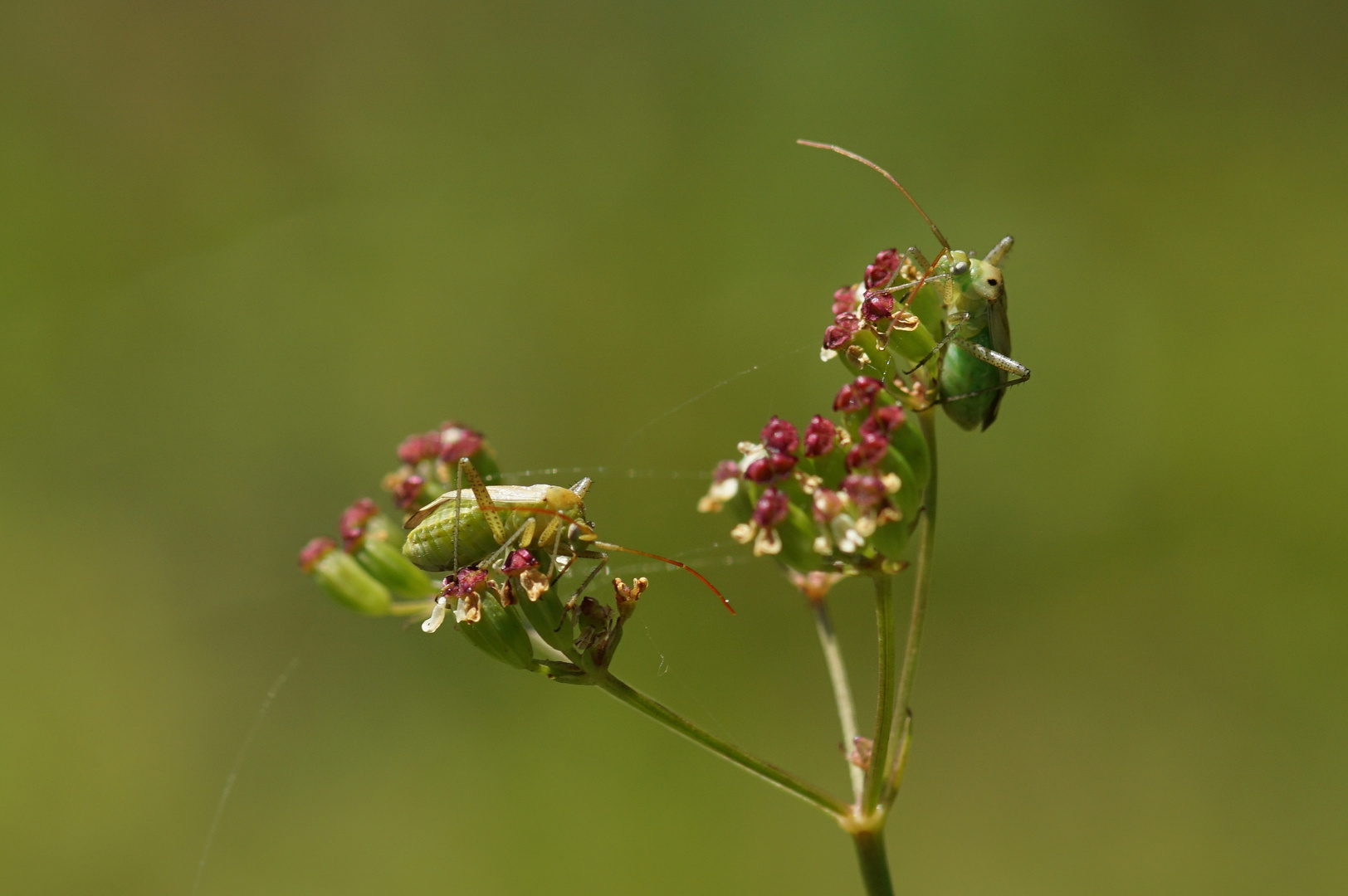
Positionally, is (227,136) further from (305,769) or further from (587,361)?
(305,769)

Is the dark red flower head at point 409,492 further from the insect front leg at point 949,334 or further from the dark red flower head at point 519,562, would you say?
the insect front leg at point 949,334

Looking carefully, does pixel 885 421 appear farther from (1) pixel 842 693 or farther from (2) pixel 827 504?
(1) pixel 842 693

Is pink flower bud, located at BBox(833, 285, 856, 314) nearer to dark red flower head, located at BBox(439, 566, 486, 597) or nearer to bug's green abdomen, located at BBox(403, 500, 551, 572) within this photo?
bug's green abdomen, located at BBox(403, 500, 551, 572)

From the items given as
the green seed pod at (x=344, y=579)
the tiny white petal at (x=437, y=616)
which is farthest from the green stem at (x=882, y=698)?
the green seed pod at (x=344, y=579)

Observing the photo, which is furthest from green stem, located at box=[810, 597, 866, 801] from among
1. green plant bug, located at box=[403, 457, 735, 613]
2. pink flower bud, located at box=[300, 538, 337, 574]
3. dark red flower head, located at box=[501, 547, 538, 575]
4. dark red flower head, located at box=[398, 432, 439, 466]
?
pink flower bud, located at box=[300, 538, 337, 574]

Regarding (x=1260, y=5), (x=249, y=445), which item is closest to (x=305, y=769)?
(x=249, y=445)

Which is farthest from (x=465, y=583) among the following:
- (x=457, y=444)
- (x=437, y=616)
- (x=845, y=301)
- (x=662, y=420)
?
(x=662, y=420)
